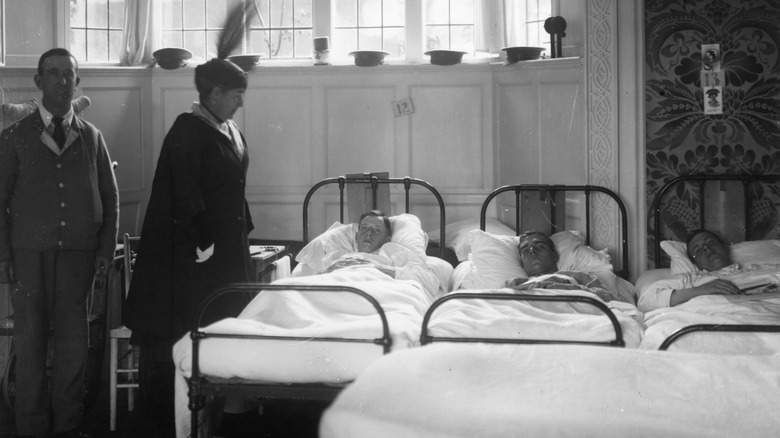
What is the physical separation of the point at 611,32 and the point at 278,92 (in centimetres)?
231

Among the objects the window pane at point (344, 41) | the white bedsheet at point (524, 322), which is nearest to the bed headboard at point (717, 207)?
the white bedsheet at point (524, 322)

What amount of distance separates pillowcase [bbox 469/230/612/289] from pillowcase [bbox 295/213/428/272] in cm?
27

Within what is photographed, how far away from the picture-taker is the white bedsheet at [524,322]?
2.53 metres

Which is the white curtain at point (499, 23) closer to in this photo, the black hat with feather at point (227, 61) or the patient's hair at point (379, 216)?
the patient's hair at point (379, 216)

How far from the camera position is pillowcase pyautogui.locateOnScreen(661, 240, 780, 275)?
3439mm

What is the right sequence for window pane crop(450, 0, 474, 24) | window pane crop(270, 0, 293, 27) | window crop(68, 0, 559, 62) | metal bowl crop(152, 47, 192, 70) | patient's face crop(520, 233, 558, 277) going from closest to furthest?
1. metal bowl crop(152, 47, 192, 70)
2. patient's face crop(520, 233, 558, 277)
3. window pane crop(270, 0, 293, 27)
4. window crop(68, 0, 559, 62)
5. window pane crop(450, 0, 474, 24)

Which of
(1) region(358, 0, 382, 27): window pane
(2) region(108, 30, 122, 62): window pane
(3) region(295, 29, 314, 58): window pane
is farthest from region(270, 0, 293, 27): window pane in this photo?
(2) region(108, 30, 122, 62): window pane

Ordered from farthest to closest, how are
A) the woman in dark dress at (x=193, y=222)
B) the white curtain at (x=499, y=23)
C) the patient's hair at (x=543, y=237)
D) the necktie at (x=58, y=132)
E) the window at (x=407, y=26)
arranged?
the white curtain at (x=499, y=23) → the window at (x=407, y=26) → the patient's hair at (x=543, y=237) → the necktie at (x=58, y=132) → the woman in dark dress at (x=193, y=222)

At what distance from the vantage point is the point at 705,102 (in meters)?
3.70

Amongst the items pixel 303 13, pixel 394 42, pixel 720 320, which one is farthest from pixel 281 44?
pixel 720 320

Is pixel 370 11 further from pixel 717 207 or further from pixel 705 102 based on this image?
pixel 717 207

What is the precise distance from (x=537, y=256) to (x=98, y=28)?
2.08m

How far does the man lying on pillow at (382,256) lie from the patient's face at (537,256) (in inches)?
16.8

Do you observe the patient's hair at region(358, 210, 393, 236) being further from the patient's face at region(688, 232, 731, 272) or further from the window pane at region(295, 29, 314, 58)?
the window pane at region(295, 29, 314, 58)
